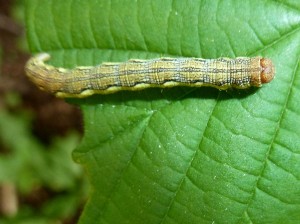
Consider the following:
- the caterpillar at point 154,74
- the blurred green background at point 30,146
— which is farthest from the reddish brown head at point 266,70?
the blurred green background at point 30,146

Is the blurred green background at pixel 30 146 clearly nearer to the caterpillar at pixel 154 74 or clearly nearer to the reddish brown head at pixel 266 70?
the caterpillar at pixel 154 74

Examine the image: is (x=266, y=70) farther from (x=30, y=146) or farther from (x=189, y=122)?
(x=30, y=146)

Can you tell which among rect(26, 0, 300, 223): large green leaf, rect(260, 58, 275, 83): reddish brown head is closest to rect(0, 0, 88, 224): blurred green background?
rect(26, 0, 300, 223): large green leaf

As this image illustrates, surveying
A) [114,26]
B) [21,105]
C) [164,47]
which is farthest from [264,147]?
[21,105]

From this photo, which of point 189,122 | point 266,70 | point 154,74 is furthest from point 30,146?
point 266,70

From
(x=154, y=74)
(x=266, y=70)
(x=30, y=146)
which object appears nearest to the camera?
(x=266, y=70)

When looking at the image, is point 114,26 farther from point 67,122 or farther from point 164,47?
point 67,122
